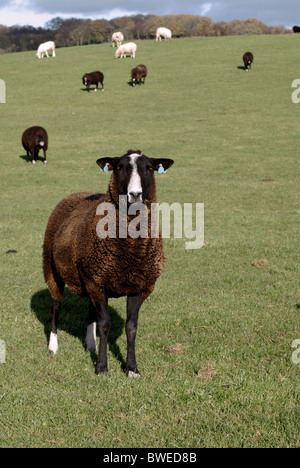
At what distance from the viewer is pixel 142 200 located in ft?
17.2

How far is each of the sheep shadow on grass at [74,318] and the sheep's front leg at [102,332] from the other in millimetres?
403

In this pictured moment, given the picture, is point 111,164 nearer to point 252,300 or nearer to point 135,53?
point 252,300

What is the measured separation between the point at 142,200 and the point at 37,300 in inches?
154

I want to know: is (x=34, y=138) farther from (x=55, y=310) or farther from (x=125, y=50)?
(x=125, y=50)

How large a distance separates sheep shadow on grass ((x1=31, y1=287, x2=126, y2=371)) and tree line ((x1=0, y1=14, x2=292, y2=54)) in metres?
117

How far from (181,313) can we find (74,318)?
5.66 ft

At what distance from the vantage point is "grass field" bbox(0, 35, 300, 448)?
450cm

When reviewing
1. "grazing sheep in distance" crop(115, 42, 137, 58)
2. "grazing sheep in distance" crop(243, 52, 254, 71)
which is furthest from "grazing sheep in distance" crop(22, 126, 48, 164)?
"grazing sheep in distance" crop(115, 42, 137, 58)

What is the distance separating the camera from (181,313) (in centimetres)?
750

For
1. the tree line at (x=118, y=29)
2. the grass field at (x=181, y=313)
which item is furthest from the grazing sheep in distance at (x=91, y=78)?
the tree line at (x=118, y=29)

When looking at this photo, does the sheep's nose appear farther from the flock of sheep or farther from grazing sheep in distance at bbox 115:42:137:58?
grazing sheep in distance at bbox 115:42:137:58

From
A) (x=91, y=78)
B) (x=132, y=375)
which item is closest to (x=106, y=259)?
(x=132, y=375)

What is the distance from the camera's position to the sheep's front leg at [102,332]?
18.3 feet

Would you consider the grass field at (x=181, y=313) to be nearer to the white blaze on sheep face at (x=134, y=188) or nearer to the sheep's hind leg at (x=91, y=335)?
the sheep's hind leg at (x=91, y=335)
